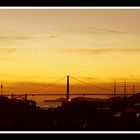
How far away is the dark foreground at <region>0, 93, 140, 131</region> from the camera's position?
13.5 ft

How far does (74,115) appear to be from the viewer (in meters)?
4.68

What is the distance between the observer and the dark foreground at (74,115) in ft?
13.5

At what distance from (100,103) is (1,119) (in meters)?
1.15

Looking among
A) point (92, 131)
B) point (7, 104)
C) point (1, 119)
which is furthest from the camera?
point (7, 104)

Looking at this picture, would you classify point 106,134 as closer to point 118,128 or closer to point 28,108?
point 118,128

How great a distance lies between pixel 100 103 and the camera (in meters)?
4.66

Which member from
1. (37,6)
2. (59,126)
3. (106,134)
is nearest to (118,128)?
(106,134)

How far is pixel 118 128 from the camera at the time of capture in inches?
148
